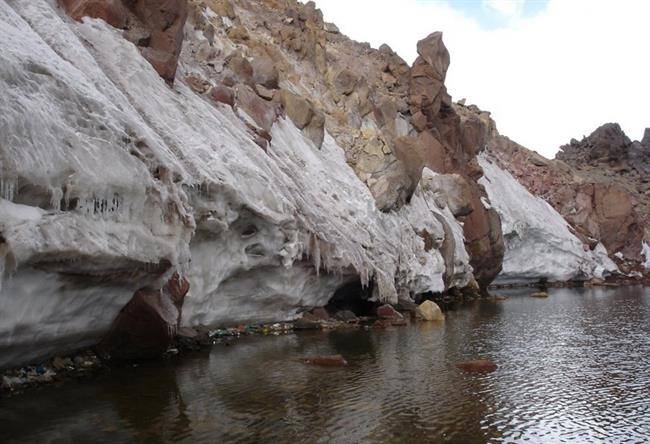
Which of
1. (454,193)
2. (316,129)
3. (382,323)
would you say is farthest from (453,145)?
(382,323)

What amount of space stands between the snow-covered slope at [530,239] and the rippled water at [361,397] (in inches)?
1632

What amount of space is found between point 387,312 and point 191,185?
17491 mm

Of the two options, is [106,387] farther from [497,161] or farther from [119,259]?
[497,161]

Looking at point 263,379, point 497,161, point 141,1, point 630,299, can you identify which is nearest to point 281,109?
point 141,1

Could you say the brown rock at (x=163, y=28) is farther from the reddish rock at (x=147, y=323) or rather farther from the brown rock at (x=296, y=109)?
the brown rock at (x=296, y=109)

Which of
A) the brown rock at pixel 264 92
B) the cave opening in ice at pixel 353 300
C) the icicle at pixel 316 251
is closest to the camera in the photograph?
the icicle at pixel 316 251

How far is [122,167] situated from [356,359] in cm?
1194

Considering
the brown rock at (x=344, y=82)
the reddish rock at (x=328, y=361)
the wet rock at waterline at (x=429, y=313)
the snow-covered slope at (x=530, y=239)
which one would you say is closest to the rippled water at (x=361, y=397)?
the reddish rock at (x=328, y=361)

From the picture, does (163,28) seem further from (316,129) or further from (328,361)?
(328,361)

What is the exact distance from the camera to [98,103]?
17906 millimetres

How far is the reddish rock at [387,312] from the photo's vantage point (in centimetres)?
3466

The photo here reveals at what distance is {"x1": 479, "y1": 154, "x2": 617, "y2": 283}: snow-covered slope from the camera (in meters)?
67.8

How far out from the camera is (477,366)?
21156mm

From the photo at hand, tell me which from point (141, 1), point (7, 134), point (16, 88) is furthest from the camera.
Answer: point (141, 1)
